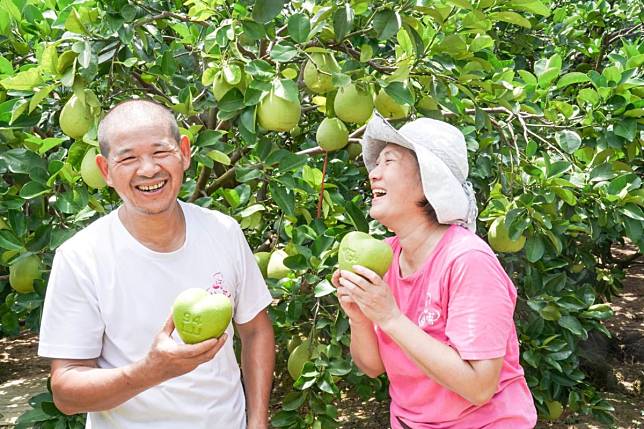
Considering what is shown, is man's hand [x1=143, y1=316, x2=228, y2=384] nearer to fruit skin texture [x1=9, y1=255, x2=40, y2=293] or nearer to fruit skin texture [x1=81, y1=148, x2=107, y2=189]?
fruit skin texture [x1=81, y1=148, x2=107, y2=189]

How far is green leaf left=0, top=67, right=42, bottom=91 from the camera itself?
1.99m

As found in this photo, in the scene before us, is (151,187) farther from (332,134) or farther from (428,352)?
(332,134)

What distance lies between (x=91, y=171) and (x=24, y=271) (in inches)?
19.4

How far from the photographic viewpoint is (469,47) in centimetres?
262

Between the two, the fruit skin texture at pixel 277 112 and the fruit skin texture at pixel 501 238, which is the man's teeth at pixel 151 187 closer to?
the fruit skin texture at pixel 277 112

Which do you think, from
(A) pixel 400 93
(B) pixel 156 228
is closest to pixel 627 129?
(A) pixel 400 93

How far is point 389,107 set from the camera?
2402mm

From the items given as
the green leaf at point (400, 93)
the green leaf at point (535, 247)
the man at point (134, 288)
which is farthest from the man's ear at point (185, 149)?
the green leaf at point (535, 247)

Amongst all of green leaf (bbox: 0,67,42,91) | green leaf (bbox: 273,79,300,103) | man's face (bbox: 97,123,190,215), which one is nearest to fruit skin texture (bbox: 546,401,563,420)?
green leaf (bbox: 273,79,300,103)

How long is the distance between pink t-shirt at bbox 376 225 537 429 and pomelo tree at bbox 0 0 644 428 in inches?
20.0

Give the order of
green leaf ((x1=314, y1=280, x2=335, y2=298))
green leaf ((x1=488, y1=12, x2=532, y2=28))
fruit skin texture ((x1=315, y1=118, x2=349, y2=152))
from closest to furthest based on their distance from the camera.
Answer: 1. green leaf ((x1=314, y1=280, x2=335, y2=298))
2. green leaf ((x1=488, y1=12, x2=532, y2=28))
3. fruit skin texture ((x1=315, y1=118, x2=349, y2=152))

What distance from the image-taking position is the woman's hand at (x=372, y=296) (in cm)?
159

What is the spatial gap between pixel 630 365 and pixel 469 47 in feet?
11.2

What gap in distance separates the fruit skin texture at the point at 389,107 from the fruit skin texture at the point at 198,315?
1049 mm
